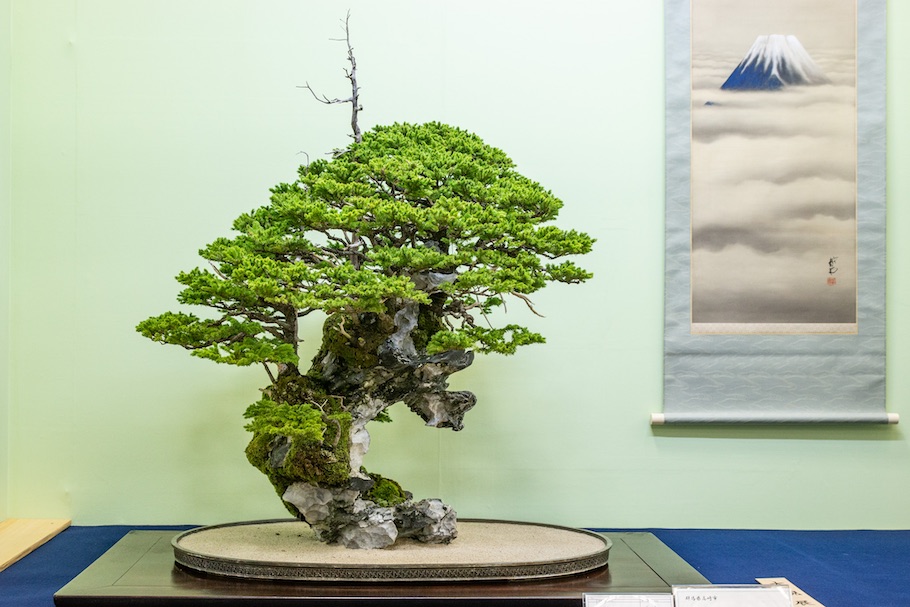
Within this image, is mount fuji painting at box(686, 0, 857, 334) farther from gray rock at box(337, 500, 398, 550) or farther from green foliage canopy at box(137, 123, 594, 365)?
gray rock at box(337, 500, 398, 550)

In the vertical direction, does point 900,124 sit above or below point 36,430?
above

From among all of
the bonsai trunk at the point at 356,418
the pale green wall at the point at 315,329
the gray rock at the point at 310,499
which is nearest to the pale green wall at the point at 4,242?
the pale green wall at the point at 315,329

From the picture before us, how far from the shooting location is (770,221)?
4.28m

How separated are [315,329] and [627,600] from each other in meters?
2.00

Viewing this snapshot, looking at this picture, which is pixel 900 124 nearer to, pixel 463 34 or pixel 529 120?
pixel 529 120

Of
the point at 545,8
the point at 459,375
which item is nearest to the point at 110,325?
the point at 459,375

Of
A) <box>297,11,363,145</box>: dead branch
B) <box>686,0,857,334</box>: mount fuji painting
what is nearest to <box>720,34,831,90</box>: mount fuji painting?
<box>686,0,857,334</box>: mount fuji painting

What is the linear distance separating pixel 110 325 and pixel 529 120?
6.73 feet

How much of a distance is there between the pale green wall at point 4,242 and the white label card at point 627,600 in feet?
8.86

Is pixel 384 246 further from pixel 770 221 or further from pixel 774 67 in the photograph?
pixel 774 67

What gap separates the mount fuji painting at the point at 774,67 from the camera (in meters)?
4.29

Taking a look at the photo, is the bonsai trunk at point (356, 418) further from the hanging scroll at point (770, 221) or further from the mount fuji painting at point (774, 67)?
the mount fuji painting at point (774, 67)

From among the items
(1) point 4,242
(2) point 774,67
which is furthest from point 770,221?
(1) point 4,242

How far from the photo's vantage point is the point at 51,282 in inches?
166
